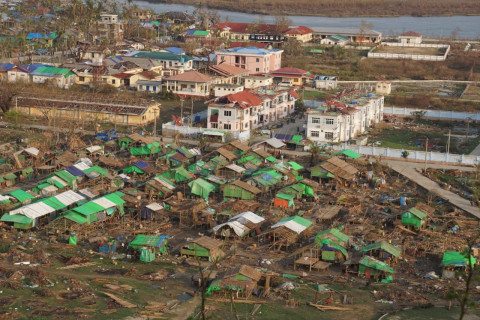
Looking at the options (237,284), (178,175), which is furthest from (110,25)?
(237,284)

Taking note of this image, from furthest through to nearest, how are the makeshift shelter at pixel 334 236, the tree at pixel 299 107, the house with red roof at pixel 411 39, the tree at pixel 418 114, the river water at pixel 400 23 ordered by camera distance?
the river water at pixel 400 23 < the house with red roof at pixel 411 39 < the tree at pixel 299 107 < the tree at pixel 418 114 < the makeshift shelter at pixel 334 236

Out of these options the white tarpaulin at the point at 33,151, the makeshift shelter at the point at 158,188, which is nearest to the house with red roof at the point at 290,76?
Result: the white tarpaulin at the point at 33,151

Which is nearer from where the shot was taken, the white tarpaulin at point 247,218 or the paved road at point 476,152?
the white tarpaulin at point 247,218

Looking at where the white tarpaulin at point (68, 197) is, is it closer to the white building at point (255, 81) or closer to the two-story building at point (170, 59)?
the white building at point (255, 81)

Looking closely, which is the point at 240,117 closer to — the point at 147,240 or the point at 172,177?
the point at 172,177

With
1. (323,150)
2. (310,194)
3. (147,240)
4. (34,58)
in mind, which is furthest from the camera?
(34,58)

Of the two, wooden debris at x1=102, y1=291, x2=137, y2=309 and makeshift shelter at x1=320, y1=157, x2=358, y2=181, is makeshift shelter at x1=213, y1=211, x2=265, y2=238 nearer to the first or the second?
wooden debris at x1=102, y1=291, x2=137, y2=309

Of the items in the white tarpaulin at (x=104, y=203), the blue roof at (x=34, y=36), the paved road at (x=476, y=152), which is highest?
the blue roof at (x=34, y=36)

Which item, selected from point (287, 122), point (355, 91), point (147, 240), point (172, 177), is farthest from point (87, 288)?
point (355, 91)
